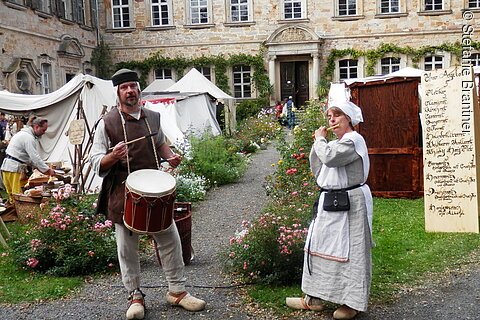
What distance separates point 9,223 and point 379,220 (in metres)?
5.04

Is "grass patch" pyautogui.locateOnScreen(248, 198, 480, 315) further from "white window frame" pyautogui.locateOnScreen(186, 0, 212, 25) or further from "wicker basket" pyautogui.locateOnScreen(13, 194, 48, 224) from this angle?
"white window frame" pyautogui.locateOnScreen(186, 0, 212, 25)

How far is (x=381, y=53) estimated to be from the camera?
936 inches

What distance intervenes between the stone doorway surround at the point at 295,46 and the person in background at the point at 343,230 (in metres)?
20.4

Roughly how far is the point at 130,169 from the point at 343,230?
5.27ft

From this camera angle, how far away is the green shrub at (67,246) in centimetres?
563

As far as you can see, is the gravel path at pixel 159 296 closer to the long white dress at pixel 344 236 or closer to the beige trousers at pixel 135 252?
the beige trousers at pixel 135 252

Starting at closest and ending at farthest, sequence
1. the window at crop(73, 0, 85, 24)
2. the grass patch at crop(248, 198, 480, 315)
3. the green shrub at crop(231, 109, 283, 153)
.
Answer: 1. the grass patch at crop(248, 198, 480, 315)
2. the green shrub at crop(231, 109, 283, 153)
3. the window at crop(73, 0, 85, 24)

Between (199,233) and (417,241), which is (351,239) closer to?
(417,241)

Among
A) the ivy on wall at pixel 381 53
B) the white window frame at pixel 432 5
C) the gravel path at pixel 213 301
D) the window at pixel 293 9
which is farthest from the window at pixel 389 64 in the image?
the gravel path at pixel 213 301

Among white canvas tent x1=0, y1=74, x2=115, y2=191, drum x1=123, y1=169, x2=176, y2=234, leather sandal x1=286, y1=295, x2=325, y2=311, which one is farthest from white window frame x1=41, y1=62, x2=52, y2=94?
leather sandal x1=286, y1=295, x2=325, y2=311

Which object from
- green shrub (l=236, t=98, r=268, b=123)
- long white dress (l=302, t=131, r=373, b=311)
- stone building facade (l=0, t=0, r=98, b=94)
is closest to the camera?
long white dress (l=302, t=131, r=373, b=311)

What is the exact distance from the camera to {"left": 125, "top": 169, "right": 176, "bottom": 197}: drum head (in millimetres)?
4117

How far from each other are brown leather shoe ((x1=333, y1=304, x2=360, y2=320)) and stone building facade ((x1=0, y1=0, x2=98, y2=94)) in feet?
49.8

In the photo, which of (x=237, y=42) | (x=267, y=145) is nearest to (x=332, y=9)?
(x=237, y=42)
